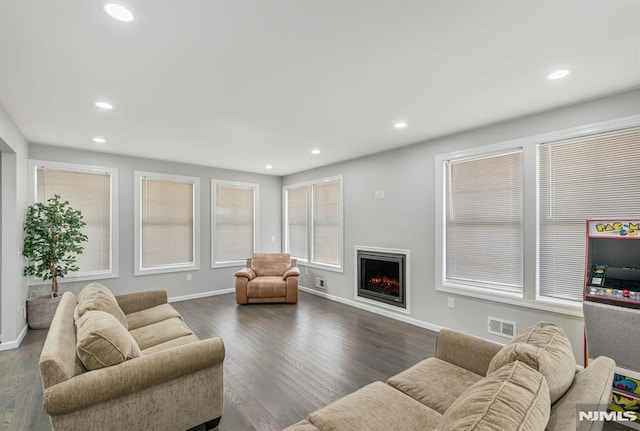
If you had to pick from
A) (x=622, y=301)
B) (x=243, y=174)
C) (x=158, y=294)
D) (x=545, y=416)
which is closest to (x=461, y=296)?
(x=622, y=301)

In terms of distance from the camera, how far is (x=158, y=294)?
3455 millimetres

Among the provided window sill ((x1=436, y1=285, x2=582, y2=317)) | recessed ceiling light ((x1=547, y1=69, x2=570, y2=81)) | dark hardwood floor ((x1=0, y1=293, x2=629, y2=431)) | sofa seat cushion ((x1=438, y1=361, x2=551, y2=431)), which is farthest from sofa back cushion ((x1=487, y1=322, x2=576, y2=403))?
recessed ceiling light ((x1=547, y1=69, x2=570, y2=81))

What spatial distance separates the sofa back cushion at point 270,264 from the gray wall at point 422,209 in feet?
2.43

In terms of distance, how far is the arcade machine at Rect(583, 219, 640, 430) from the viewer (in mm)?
1981

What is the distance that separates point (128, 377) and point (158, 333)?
99 cm

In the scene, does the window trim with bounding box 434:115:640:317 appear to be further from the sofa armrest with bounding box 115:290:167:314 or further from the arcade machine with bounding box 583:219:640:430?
the sofa armrest with bounding box 115:290:167:314

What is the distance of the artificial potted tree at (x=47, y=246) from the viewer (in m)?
3.75

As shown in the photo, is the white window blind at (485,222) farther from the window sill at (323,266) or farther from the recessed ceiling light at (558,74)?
the window sill at (323,266)

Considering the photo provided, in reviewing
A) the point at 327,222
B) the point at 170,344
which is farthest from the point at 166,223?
the point at 170,344

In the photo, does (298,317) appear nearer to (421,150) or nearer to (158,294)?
(158,294)

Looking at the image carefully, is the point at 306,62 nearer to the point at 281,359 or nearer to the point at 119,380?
the point at 119,380

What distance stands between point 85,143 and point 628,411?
6.52 metres

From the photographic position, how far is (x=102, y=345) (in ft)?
5.45

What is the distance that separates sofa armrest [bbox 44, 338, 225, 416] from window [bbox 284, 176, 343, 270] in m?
3.58
